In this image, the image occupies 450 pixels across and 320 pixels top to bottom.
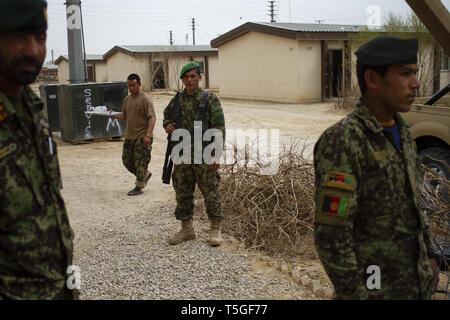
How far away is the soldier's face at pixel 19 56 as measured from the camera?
5.11 feet

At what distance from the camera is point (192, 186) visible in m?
4.75

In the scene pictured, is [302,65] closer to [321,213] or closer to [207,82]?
[207,82]

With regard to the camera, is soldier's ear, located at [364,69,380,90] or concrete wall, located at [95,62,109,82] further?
concrete wall, located at [95,62,109,82]

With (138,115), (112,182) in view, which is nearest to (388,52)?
(138,115)

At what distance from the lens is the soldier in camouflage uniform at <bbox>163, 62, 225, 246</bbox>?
4578mm

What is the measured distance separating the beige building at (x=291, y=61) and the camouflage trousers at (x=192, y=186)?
568 inches

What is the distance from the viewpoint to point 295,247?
181 inches

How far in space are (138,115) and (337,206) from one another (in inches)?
207

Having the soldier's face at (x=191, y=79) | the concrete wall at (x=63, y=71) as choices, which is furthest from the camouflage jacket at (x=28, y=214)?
the concrete wall at (x=63, y=71)

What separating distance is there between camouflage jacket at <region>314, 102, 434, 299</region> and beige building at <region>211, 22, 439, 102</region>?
16.9 meters

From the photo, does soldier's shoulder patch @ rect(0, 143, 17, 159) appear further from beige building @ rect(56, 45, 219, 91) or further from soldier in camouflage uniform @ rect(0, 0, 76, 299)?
beige building @ rect(56, 45, 219, 91)

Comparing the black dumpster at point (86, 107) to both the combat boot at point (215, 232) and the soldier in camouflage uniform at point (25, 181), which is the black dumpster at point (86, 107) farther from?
the soldier in camouflage uniform at point (25, 181)

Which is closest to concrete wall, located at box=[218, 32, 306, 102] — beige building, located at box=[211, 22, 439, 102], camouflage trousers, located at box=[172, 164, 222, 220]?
beige building, located at box=[211, 22, 439, 102]
